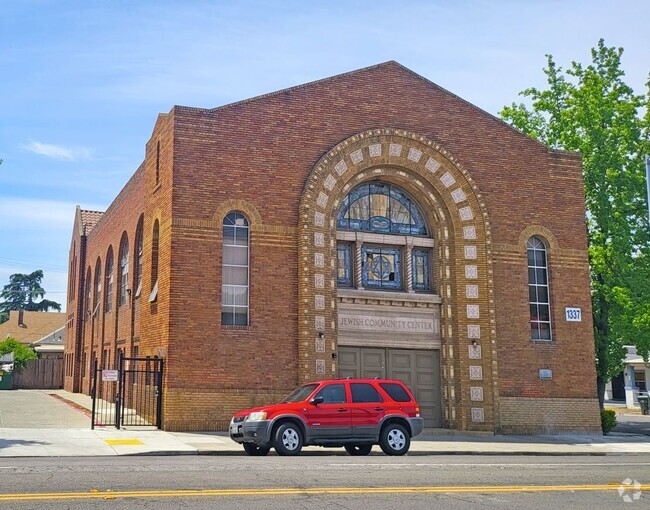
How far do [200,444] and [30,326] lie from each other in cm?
5916

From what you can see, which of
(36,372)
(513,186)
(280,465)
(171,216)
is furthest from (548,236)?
(36,372)

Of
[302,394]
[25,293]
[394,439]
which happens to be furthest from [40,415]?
[25,293]

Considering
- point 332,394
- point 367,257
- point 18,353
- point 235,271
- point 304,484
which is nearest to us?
point 304,484

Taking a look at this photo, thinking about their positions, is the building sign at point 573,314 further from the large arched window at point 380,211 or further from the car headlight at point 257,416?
the car headlight at point 257,416

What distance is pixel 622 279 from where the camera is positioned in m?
30.2

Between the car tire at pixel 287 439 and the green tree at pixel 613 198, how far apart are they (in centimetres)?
1738

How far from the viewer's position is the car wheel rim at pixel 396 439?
17203 millimetres

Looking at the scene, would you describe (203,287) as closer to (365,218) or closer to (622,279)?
(365,218)

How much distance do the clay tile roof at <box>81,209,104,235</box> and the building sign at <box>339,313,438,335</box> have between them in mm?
26184

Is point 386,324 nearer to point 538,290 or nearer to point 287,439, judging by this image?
point 538,290

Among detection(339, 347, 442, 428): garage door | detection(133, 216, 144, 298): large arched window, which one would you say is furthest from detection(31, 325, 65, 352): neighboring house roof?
detection(339, 347, 442, 428): garage door

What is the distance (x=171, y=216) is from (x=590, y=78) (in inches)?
794

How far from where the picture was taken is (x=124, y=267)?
33062 millimetres

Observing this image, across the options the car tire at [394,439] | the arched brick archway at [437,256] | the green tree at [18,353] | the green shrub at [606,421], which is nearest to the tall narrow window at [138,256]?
the arched brick archway at [437,256]
